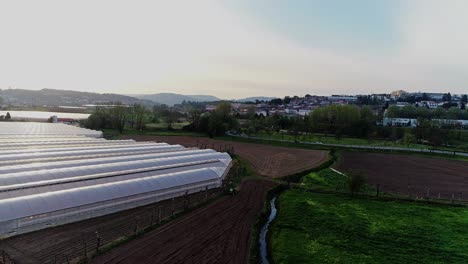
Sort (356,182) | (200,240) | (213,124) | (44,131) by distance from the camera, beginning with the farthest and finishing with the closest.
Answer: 1. (213,124)
2. (44,131)
3. (356,182)
4. (200,240)

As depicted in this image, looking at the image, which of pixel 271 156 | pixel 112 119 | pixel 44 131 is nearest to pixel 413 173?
pixel 271 156

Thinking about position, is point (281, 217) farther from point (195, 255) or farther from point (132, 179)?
point (132, 179)

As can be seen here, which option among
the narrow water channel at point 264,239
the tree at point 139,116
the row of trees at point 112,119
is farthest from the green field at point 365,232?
the tree at point 139,116

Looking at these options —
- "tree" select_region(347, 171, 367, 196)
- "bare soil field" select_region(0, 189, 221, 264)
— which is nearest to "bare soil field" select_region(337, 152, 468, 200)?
"tree" select_region(347, 171, 367, 196)

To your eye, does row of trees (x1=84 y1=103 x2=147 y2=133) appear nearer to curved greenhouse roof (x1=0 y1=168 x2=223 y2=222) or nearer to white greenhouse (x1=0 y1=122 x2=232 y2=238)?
white greenhouse (x1=0 y1=122 x2=232 y2=238)

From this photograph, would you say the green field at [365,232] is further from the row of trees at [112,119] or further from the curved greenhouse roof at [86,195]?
the row of trees at [112,119]

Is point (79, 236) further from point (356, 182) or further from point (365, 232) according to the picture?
point (356, 182)
